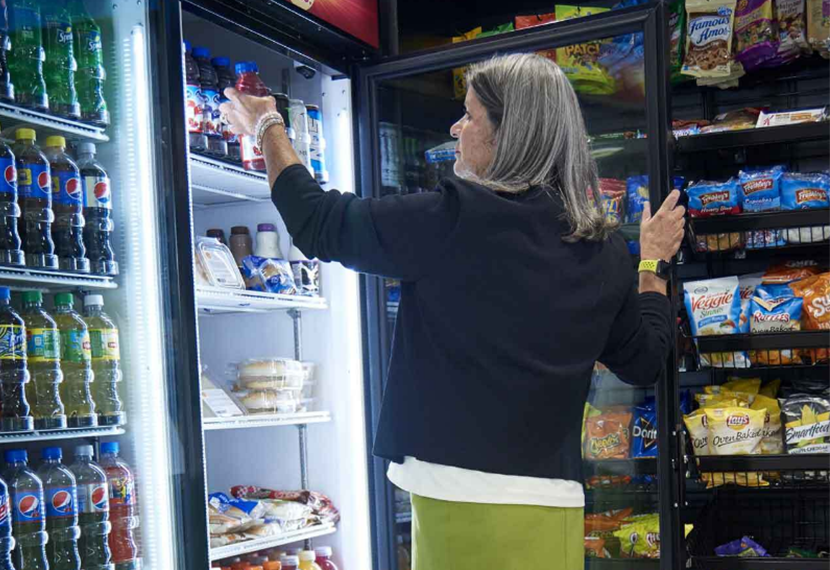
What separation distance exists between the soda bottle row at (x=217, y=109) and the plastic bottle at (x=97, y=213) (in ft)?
1.00

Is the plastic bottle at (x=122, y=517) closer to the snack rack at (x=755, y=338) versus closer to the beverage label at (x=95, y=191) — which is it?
the beverage label at (x=95, y=191)

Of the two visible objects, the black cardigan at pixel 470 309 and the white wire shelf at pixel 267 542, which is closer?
the black cardigan at pixel 470 309

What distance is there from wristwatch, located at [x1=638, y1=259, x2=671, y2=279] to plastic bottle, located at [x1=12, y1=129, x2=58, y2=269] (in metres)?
1.42

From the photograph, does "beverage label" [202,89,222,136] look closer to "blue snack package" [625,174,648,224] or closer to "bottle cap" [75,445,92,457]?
"bottle cap" [75,445,92,457]

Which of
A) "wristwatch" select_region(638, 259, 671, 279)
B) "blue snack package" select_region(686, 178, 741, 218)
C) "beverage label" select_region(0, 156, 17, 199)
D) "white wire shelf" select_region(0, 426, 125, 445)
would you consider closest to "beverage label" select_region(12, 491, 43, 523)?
"white wire shelf" select_region(0, 426, 125, 445)

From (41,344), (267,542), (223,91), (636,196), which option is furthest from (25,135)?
(636,196)

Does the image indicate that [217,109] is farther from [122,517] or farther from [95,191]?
[122,517]

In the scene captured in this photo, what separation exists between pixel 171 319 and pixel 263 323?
1.02 m

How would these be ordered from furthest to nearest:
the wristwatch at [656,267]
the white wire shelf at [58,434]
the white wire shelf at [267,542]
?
the white wire shelf at [267,542] → the wristwatch at [656,267] → the white wire shelf at [58,434]

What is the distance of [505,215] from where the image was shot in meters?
1.97

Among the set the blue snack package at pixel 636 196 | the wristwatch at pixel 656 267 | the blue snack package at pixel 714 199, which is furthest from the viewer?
the blue snack package at pixel 714 199

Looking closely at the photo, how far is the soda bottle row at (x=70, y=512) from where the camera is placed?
2271 mm

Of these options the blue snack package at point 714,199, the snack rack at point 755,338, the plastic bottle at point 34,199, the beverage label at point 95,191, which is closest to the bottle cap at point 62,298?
the plastic bottle at point 34,199

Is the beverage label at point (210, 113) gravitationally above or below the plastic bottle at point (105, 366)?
above
